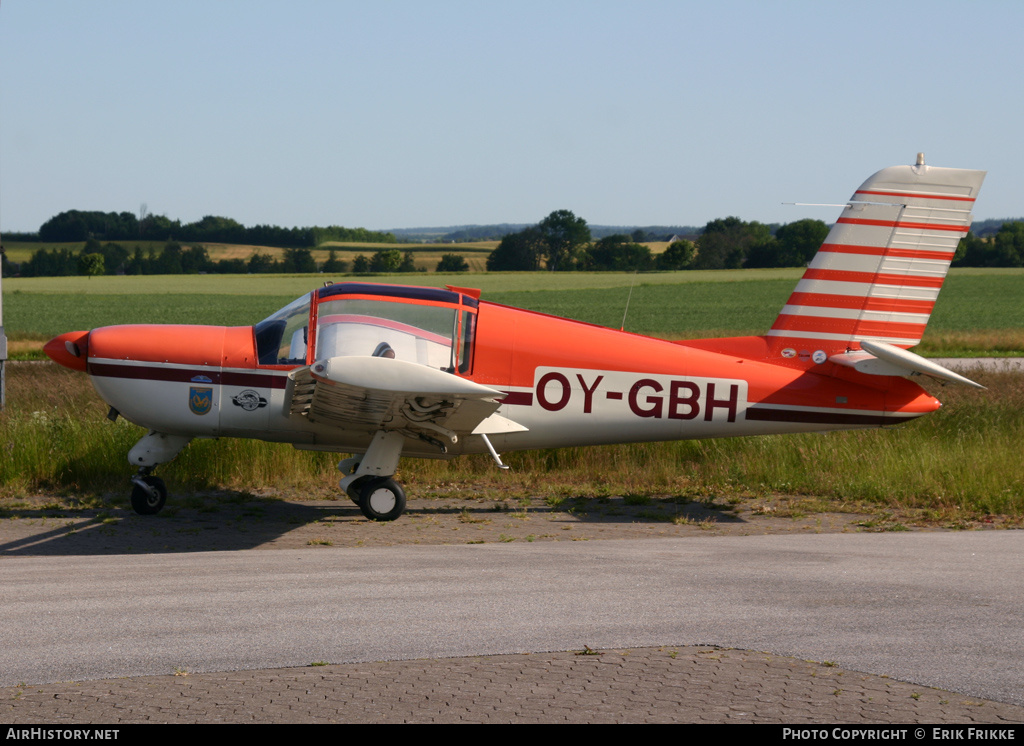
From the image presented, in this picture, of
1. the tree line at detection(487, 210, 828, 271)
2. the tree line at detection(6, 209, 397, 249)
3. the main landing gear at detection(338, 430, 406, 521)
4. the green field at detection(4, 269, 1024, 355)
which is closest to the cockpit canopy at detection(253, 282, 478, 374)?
the main landing gear at detection(338, 430, 406, 521)

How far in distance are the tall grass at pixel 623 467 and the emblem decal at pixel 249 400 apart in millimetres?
1883

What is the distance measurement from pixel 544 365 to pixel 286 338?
2342mm

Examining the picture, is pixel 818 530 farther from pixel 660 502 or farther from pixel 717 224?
pixel 717 224

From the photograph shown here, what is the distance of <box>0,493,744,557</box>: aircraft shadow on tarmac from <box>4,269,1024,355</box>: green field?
20509 mm

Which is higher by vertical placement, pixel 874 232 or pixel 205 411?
pixel 874 232

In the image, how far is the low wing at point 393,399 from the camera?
723 centimetres

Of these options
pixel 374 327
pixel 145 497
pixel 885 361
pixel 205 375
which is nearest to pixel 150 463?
pixel 145 497

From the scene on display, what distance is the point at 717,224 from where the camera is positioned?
3258 inches

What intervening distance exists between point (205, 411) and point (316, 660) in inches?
177

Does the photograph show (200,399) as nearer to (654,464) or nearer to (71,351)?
(71,351)

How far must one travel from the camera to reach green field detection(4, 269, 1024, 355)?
3666 cm

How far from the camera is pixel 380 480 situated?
845cm

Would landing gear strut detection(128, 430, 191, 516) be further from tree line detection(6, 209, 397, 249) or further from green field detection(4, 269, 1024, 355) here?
tree line detection(6, 209, 397, 249)

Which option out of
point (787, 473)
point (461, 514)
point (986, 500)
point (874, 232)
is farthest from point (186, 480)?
point (986, 500)
